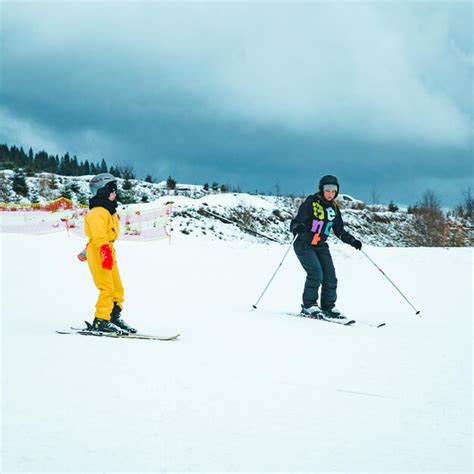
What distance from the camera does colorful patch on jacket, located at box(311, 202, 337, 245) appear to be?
742 cm

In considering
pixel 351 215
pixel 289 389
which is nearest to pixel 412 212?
pixel 351 215

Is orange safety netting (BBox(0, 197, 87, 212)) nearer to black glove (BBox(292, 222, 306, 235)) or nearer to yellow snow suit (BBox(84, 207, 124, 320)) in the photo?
black glove (BBox(292, 222, 306, 235))

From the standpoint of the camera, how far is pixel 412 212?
36.7m

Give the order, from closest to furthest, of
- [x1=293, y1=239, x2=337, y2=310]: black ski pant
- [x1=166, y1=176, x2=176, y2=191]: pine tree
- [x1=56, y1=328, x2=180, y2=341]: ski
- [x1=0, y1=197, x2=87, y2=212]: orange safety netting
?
1. [x1=56, y1=328, x2=180, y2=341]: ski
2. [x1=293, y1=239, x2=337, y2=310]: black ski pant
3. [x1=0, y1=197, x2=87, y2=212]: orange safety netting
4. [x1=166, y1=176, x2=176, y2=191]: pine tree

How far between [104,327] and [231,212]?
78.6ft

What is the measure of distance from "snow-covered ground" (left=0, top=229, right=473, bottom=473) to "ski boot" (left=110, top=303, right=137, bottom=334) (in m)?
0.25

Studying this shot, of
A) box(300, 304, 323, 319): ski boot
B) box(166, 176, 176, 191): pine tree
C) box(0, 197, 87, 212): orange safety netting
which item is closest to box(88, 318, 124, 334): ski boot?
box(300, 304, 323, 319): ski boot

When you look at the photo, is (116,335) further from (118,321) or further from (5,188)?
(5,188)

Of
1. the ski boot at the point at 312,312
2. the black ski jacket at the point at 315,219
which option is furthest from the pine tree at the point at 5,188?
the ski boot at the point at 312,312

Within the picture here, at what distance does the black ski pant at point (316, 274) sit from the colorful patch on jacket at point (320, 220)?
0.17 m

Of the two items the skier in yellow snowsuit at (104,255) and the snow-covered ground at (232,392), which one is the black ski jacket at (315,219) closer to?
the snow-covered ground at (232,392)

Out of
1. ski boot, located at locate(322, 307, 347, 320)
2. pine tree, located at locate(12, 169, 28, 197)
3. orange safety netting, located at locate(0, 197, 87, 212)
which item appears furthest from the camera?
pine tree, located at locate(12, 169, 28, 197)

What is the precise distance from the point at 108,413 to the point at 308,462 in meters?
1.05

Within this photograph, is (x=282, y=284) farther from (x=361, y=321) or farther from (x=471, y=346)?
(x=471, y=346)
